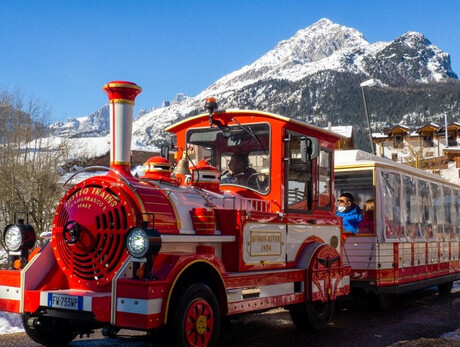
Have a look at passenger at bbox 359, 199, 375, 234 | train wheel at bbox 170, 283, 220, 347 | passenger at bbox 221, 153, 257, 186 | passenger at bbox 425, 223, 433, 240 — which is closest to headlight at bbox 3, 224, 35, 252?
train wheel at bbox 170, 283, 220, 347

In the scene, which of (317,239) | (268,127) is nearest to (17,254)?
(268,127)

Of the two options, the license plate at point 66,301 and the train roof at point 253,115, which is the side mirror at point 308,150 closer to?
the train roof at point 253,115

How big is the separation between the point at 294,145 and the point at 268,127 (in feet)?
1.39

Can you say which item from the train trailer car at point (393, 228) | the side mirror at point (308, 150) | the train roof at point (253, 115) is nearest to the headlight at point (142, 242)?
the side mirror at point (308, 150)

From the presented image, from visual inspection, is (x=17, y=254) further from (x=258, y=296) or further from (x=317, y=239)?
(x=317, y=239)

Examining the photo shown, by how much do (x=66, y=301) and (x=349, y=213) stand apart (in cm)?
576

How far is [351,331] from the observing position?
810 centimetres

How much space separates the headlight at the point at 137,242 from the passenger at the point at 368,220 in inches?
233

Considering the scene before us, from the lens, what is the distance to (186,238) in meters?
5.62

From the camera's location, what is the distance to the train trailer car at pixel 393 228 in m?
9.68

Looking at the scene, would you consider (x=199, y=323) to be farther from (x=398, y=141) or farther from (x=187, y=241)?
(x=398, y=141)

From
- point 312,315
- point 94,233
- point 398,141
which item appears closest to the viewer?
point 94,233

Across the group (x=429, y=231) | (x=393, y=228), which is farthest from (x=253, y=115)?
(x=429, y=231)

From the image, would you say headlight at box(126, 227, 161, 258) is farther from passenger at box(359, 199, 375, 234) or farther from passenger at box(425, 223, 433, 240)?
passenger at box(425, 223, 433, 240)
